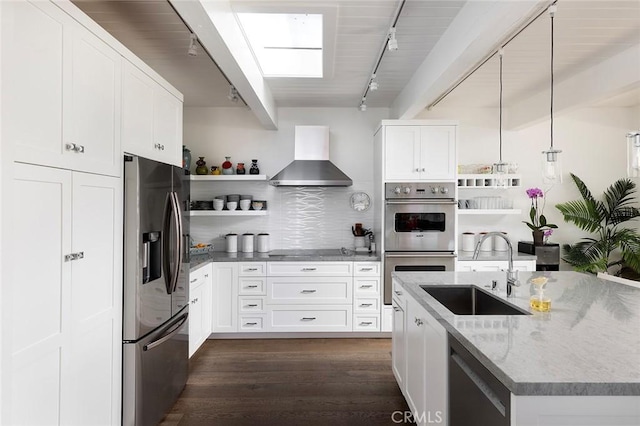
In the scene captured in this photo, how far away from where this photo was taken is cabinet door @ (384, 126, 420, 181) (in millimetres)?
4016

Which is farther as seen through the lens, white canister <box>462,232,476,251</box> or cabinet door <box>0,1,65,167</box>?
white canister <box>462,232,476,251</box>

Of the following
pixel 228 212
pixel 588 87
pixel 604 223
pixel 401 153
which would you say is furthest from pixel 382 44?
pixel 604 223

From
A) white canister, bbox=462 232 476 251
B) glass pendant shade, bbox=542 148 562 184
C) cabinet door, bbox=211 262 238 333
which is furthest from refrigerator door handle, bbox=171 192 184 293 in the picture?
white canister, bbox=462 232 476 251

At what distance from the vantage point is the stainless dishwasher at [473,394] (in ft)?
4.13

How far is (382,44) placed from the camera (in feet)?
9.26

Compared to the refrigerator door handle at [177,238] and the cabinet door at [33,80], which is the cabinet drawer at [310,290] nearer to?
the refrigerator door handle at [177,238]

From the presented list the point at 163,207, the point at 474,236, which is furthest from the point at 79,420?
the point at 474,236

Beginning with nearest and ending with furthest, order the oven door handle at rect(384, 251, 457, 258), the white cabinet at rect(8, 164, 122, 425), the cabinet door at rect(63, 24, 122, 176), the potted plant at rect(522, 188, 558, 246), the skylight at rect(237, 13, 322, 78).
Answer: the white cabinet at rect(8, 164, 122, 425) < the cabinet door at rect(63, 24, 122, 176) < the skylight at rect(237, 13, 322, 78) < the oven door handle at rect(384, 251, 457, 258) < the potted plant at rect(522, 188, 558, 246)

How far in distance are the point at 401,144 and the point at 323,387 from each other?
8.43 ft

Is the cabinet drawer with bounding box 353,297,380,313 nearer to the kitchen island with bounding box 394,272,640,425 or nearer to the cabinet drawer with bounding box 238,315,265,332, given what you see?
the cabinet drawer with bounding box 238,315,265,332

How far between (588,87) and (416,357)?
302cm

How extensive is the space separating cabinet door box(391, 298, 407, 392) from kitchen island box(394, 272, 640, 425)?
57 cm

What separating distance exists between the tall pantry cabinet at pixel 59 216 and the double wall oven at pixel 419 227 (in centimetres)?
272

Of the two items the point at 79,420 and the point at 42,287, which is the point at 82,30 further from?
the point at 79,420
